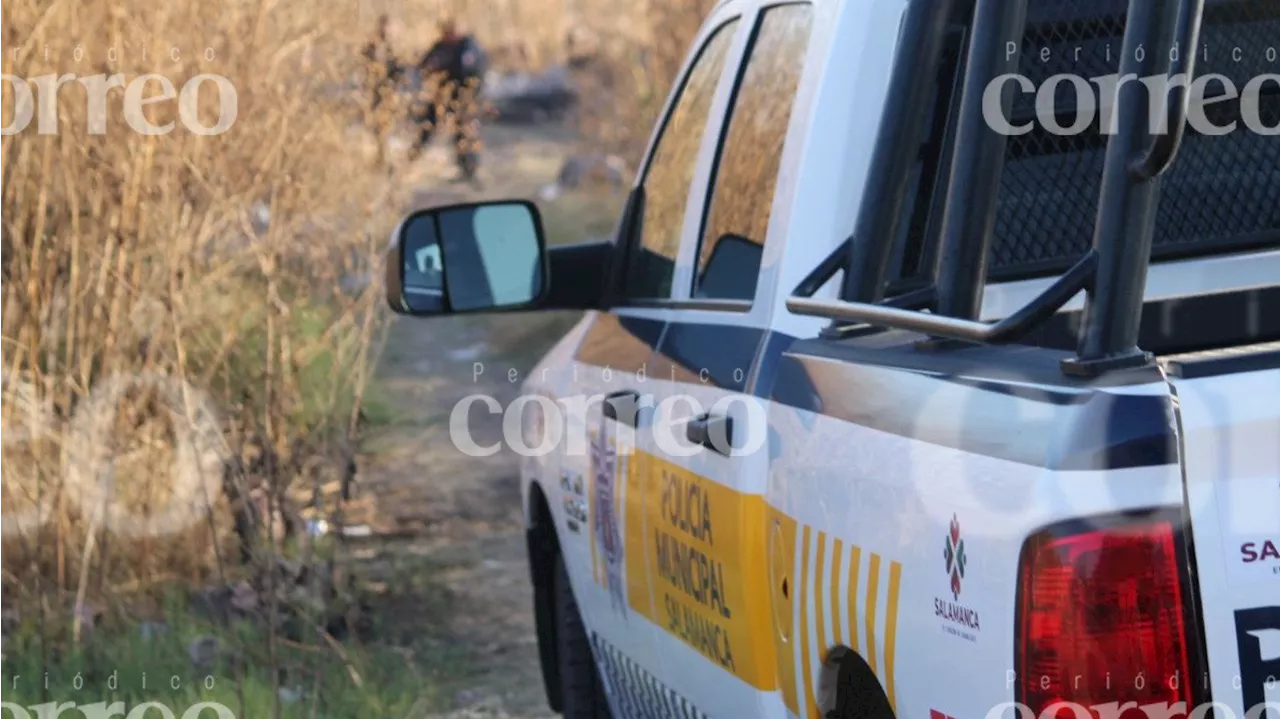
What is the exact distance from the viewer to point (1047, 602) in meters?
2.36

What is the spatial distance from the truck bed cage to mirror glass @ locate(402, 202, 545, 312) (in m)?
1.17

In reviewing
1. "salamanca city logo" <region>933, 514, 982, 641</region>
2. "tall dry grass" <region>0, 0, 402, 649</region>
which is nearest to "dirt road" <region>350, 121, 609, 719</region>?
"tall dry grass" <region>0, 0, 402, 649</region>

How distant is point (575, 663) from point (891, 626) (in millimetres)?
2442

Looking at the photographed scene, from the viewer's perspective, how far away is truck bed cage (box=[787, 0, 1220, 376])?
2445 millimetres

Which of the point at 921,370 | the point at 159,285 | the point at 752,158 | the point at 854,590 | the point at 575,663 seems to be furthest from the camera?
the point at 159,285

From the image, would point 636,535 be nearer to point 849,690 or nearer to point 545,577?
point 849,690

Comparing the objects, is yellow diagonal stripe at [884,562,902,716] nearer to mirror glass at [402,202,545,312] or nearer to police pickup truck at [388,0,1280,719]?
police pickup truck at [388,0,1280,719]

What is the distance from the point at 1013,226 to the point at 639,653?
1.22m

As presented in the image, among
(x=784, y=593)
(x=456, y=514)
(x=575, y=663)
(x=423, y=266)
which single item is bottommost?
(x=456, y=514)

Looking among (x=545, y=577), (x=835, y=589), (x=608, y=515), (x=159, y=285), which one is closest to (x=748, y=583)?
(x=835, y=589)

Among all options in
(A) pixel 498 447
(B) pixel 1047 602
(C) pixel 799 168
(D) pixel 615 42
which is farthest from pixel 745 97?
(D) pixel 615 42

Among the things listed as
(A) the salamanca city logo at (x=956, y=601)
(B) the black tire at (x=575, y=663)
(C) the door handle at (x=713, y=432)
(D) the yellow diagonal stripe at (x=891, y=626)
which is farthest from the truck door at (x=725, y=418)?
(B) the black tire at (x=575, y=663)

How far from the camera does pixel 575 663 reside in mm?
5121

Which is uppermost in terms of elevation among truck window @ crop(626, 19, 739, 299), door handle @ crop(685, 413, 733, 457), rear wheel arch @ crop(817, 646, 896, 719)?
truck window @ crop(626, 19, 739, 299)
